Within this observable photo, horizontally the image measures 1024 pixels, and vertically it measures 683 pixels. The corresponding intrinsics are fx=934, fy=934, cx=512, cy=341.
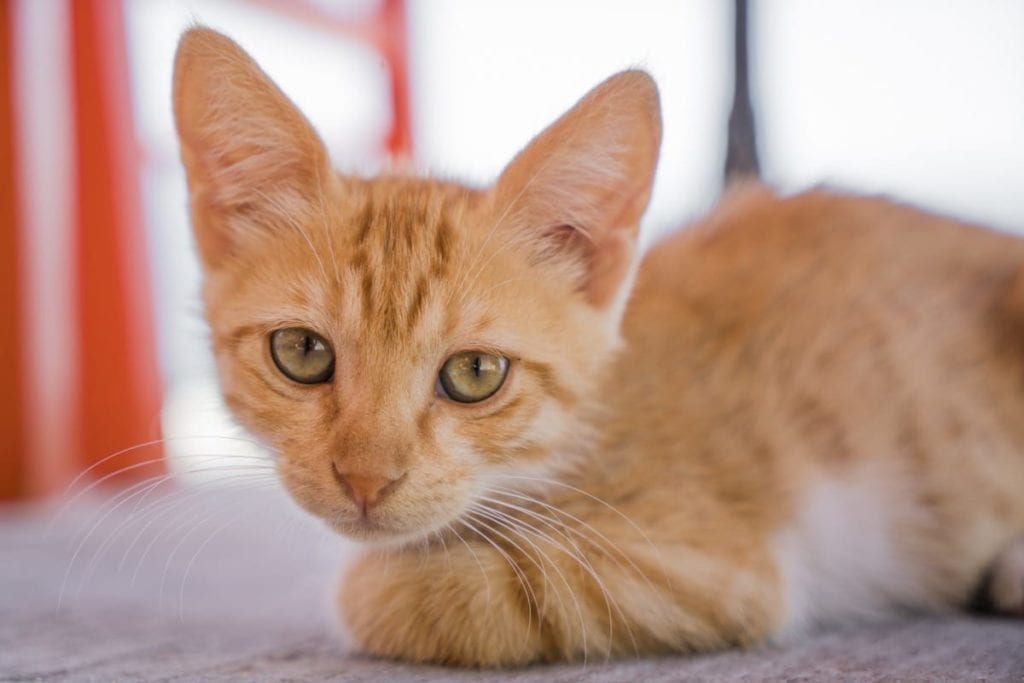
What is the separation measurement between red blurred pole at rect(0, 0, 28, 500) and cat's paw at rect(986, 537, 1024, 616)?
2.88 m

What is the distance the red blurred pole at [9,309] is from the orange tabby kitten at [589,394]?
2164 millimetres

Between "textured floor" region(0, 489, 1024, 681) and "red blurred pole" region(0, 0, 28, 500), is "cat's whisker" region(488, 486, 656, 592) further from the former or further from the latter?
"red blurred pole" region(0, 0, 28, 500)

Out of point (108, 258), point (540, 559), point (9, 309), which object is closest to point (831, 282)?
point (540, 559)

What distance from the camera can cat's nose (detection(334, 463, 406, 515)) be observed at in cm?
97

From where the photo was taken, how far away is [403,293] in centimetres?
107

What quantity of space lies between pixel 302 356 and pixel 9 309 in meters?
2.44

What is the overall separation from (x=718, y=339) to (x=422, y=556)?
0.54m

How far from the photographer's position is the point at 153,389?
10.7 ft

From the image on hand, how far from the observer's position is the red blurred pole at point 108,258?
3117 millimetres

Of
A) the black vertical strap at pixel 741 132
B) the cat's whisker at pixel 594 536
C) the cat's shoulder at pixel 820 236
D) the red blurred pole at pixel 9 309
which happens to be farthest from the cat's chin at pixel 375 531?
the red blurred pole at pixel 9 309

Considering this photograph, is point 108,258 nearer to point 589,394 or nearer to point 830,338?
point 589,394

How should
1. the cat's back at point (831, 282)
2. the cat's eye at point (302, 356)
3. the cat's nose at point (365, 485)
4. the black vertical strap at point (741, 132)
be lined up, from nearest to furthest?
the cat's nose at point (365, 485) → the cat's eye at point (302, 356) → the cat's back at point (831, 282) → the black vertical strap at point (741, 132)

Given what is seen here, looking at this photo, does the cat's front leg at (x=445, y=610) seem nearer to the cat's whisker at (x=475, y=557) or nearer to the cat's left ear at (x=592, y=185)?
the cat's whisker at (x=475, y=557)

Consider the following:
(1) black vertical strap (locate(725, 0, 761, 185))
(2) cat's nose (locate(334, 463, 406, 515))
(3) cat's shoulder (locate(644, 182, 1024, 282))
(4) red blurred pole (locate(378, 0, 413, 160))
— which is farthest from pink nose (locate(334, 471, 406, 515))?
(4) red blurred pole (locate(378, 0, 413, 160))
